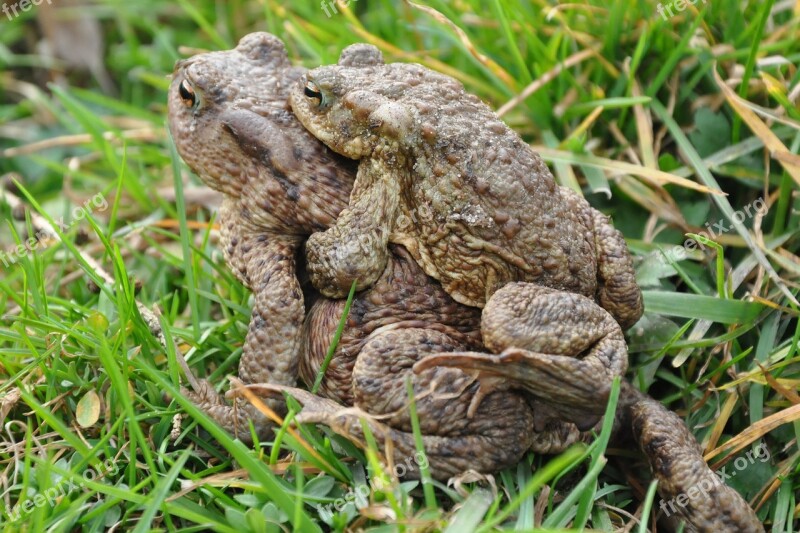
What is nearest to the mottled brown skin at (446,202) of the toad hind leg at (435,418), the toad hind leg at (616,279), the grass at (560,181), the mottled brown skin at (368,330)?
the toad hind leg at (616,279)

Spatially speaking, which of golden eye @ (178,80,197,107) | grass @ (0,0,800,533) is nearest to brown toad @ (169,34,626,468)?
golden eye @ (178,80,197,107)

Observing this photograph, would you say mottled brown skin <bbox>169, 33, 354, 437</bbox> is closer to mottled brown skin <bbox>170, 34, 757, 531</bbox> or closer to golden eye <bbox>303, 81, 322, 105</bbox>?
mottled brown skin <bbox>170, 34, 757, 531</bbox>

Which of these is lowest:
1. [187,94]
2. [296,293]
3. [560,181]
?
[296,293]

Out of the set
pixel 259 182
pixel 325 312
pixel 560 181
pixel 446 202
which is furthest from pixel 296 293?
pixel 560 181

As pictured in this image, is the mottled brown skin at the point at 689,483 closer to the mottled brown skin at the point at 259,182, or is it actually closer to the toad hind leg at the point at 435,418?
the toad hind leg at the point at 435,418

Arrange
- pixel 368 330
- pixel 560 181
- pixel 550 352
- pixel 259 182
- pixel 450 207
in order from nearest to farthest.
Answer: pixel 550 352 < pixel 450 207 < pixel 368 330 < pixel 259 182 < pixel 560 181

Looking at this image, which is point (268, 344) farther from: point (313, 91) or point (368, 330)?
point (313, 91)

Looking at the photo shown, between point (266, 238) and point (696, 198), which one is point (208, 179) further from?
point (696, 198)
